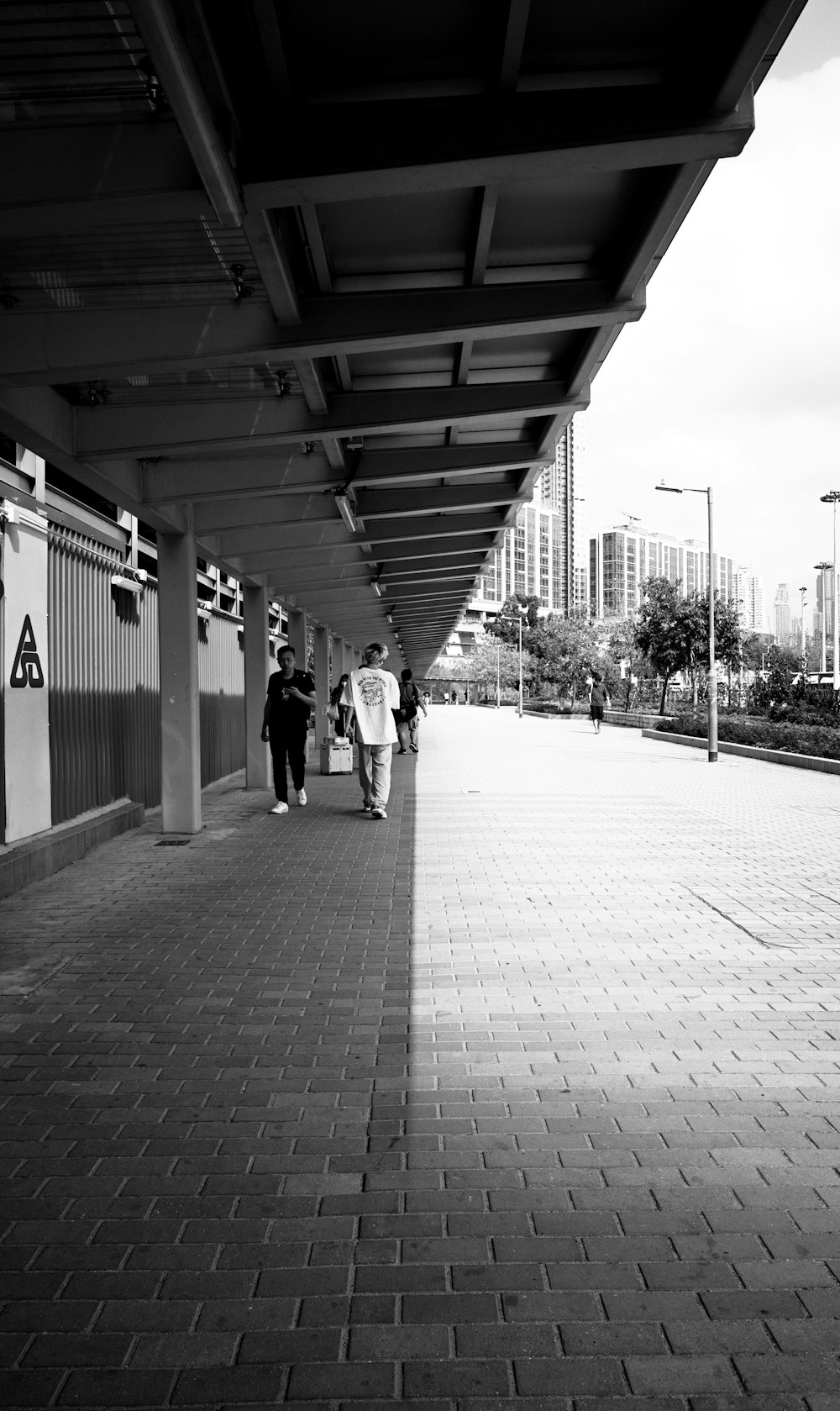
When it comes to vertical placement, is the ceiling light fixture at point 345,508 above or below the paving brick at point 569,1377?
above

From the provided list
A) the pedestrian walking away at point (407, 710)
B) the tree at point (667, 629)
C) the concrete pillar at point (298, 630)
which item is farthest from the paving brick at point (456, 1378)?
the tree at point (667, 629)

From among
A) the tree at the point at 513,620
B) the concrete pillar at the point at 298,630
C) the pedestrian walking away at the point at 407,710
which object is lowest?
the pedestrian walking away at the point at 407,710

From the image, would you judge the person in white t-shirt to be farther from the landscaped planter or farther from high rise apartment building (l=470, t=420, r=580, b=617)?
high rise apartment building (l=470, t=420, r=580, b=617)

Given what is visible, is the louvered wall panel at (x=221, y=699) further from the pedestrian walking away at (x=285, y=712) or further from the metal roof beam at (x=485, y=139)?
the metal roof beam at (x=485, y=139)

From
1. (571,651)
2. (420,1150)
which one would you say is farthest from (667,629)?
(420,1150)

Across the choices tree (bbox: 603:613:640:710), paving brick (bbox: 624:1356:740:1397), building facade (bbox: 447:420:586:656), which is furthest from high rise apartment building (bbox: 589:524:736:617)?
paving brick (bbox: 624:1356:740:1397)

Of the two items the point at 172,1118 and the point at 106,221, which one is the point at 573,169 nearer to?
the point at 106,221

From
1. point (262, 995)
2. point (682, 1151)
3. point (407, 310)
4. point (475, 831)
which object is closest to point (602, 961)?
point (262, 995)

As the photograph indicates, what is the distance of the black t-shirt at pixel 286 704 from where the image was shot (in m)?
12.2

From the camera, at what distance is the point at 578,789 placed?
15.9m

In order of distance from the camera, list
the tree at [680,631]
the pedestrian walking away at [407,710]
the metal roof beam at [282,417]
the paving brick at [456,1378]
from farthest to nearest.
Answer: the tree at [680,631] → the pedestrian walking away at [407,710] → the metal roof beam at [282,417] → the paving brick at [456,1378]

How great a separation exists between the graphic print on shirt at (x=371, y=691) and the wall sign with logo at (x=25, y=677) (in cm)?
383

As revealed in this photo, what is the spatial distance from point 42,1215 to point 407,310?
500 centimetres

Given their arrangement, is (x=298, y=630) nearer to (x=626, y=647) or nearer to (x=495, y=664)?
(x=626, y=647)
